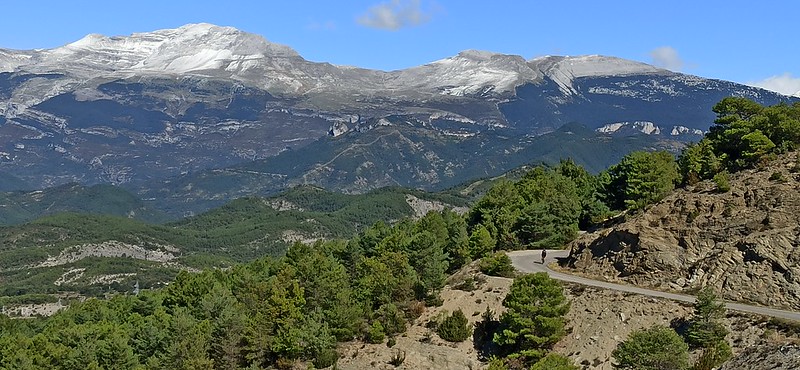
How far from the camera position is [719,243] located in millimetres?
75625

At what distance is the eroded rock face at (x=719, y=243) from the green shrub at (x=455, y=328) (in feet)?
50.7

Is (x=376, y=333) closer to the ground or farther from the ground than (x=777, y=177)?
closer to the ground

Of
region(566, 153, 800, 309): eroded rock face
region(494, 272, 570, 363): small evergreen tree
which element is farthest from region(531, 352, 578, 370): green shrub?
region(566, 153, 800, 309): eroded rock face

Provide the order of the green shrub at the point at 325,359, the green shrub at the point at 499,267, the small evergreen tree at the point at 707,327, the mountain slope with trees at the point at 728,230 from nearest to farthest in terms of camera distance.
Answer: the small evergreen tree at the point at 707,327 → the mountain slope with trees at the point at 728,230 → the green shrub at the point at 325,359 → the green shrub at the point at 499,267

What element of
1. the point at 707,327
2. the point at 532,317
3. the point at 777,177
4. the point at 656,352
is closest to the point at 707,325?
the point at 707,327

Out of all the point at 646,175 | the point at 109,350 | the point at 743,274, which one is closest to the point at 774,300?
→ the point at 743,274

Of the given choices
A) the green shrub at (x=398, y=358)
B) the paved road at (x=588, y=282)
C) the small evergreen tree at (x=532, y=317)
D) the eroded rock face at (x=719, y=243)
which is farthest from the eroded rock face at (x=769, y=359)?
the green shrub at (x=398, y=358)

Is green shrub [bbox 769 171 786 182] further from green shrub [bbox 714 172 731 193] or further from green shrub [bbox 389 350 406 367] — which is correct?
green shrub [bbox 389 350 406 367]

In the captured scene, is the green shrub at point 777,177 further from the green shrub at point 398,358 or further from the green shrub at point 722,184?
the green shrub at point 398,358

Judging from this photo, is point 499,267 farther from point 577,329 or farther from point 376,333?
point 376,333

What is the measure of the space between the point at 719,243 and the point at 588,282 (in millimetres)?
12863

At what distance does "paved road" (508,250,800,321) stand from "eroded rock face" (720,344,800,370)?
67.4 ft

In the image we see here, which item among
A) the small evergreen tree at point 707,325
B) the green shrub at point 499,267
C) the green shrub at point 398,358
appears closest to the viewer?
the small evergreen tree at point 707,325

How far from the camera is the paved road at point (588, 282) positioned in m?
65.4
